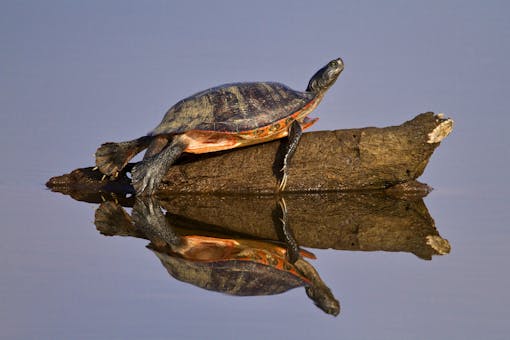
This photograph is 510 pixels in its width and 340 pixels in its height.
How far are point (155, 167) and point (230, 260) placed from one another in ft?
13.5

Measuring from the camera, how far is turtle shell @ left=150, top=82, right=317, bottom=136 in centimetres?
1075

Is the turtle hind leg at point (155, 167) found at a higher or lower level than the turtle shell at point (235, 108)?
lower

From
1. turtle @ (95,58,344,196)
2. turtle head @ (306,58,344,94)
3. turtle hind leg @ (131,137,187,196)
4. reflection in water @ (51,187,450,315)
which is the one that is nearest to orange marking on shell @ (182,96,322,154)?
turtle @ (95,58,344,196)

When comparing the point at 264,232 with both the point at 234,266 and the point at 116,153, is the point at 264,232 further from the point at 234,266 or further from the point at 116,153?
the point at 116,153

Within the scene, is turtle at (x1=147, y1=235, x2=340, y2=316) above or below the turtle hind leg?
below

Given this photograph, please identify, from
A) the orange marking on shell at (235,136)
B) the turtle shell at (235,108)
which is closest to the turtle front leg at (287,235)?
the orange marking on shell at (235,136)

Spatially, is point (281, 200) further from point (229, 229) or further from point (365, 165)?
point (229, 229)

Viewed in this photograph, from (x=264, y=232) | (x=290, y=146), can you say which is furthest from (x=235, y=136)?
(x=264, y=232)

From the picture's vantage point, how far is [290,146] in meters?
10.8

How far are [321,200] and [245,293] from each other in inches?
184

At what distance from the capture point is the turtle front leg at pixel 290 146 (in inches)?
428

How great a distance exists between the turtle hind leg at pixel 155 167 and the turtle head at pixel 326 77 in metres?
2.15

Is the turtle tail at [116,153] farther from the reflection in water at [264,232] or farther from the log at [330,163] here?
the log at [330,163]

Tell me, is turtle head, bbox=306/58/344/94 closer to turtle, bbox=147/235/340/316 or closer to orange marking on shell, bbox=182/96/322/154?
orange marking on shell, bbox=182/96/322/154
